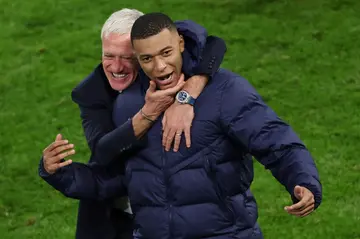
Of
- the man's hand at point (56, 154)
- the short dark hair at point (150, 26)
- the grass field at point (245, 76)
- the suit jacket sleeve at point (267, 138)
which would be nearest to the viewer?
the suit jacket sleeve at point (267, 138)

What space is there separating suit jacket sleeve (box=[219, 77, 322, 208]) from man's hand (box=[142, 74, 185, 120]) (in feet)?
0.95

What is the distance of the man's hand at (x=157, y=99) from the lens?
5484mm

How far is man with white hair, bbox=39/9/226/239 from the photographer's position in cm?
549

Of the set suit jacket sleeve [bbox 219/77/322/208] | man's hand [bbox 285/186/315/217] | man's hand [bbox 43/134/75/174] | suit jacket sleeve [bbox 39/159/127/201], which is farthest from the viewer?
suit jacket sleeve [bbox 39/159/127/201]

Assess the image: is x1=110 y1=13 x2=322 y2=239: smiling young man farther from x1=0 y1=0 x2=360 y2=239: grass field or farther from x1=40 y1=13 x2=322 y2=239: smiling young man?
x1=0 y1=0 x2=360 y2=239: grass field

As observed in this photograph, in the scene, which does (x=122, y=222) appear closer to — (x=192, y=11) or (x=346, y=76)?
(x=346, y=76)

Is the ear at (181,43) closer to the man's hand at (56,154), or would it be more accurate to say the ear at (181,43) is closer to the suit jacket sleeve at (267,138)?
the suit jacket sleeve at (267,138)

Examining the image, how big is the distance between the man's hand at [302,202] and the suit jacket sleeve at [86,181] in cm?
123

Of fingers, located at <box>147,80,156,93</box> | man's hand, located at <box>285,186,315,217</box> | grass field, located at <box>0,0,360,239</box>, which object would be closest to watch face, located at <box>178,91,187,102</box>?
fingers, located at <box>147,80,156,93</box>

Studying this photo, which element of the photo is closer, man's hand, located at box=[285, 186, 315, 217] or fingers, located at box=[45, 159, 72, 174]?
man's hand, located at box=[285, 186, 315, 217]

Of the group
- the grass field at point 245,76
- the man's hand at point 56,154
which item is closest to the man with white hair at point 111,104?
the man's hand at point 56,154

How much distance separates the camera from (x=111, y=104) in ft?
19.8

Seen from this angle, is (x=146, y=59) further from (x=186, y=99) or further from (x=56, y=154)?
(x=56, y=154)

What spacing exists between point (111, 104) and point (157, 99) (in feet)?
2.03
